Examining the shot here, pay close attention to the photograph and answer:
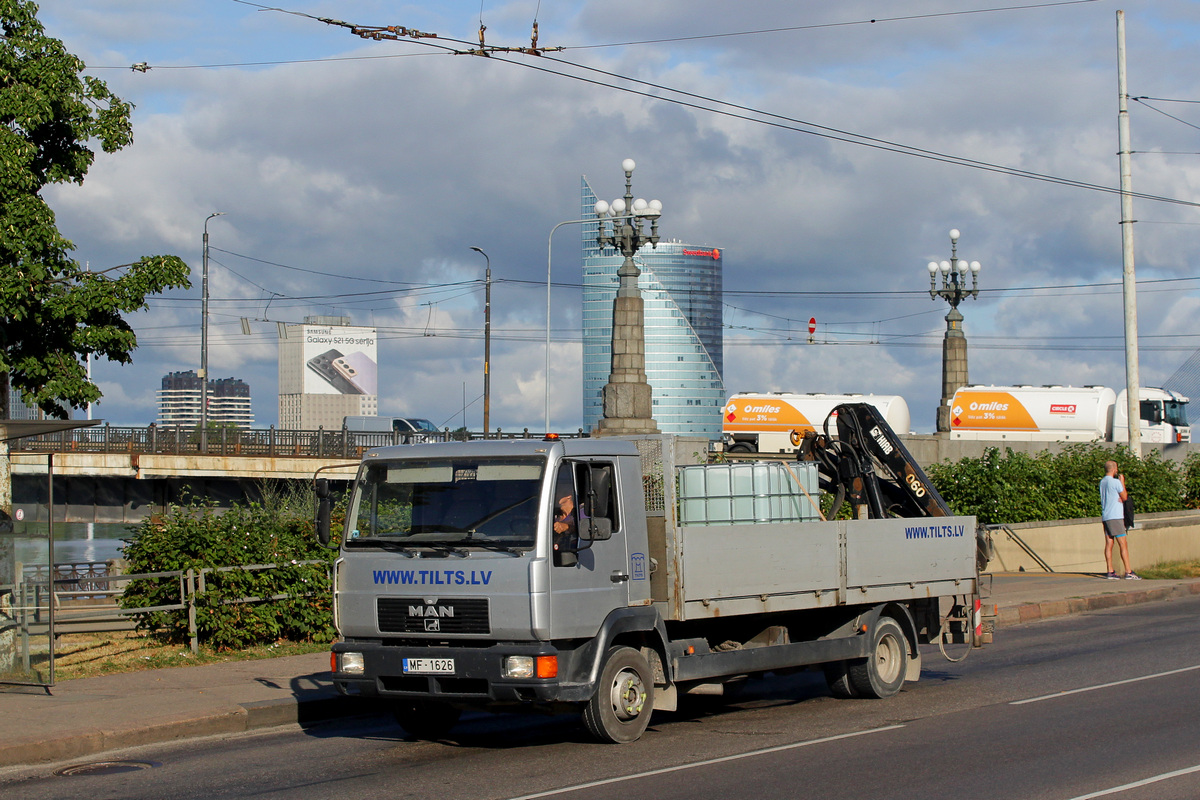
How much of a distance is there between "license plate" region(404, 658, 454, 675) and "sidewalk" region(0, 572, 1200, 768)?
256cm

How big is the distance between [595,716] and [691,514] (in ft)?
6.31

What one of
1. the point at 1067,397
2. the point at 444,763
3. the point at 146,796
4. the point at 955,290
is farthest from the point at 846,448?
the point at 1067,397

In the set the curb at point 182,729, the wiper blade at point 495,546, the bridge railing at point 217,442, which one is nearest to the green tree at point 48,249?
the curb at point 182,729

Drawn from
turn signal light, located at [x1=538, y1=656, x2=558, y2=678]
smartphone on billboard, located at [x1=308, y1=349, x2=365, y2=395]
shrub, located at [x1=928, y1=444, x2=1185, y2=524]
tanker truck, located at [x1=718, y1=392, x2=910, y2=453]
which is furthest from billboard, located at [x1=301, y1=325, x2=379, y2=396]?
turn signal light, located at [x1=538, y1=656, x2=558, y2=678]

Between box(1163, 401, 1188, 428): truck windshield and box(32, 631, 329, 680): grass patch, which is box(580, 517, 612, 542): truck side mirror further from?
box(1163, 401, 1188, 428): truck windshield

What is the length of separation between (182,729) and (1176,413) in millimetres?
54139

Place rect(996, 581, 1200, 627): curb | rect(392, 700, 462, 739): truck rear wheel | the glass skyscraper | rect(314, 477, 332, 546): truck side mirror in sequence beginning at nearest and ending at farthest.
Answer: rect(314, 477, 332, 546): truck side mirror → rect(392, 700, 462, 739): truck rear wheel → rect(996, 581, 1200, 627): curb → the glass skyscraper

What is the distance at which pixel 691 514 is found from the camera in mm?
9844

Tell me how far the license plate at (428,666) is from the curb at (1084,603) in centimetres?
1062

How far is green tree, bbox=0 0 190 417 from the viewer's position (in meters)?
12.7

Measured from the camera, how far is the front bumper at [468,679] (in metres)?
8.30

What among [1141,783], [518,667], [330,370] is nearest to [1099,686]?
[1141,783]

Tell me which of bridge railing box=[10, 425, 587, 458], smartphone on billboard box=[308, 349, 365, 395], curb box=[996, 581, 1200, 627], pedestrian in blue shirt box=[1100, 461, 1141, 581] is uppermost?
smartphone on billboard box=[308, 349, 365, 395]

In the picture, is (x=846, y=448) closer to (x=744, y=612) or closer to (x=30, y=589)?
(x=744, y=612)
